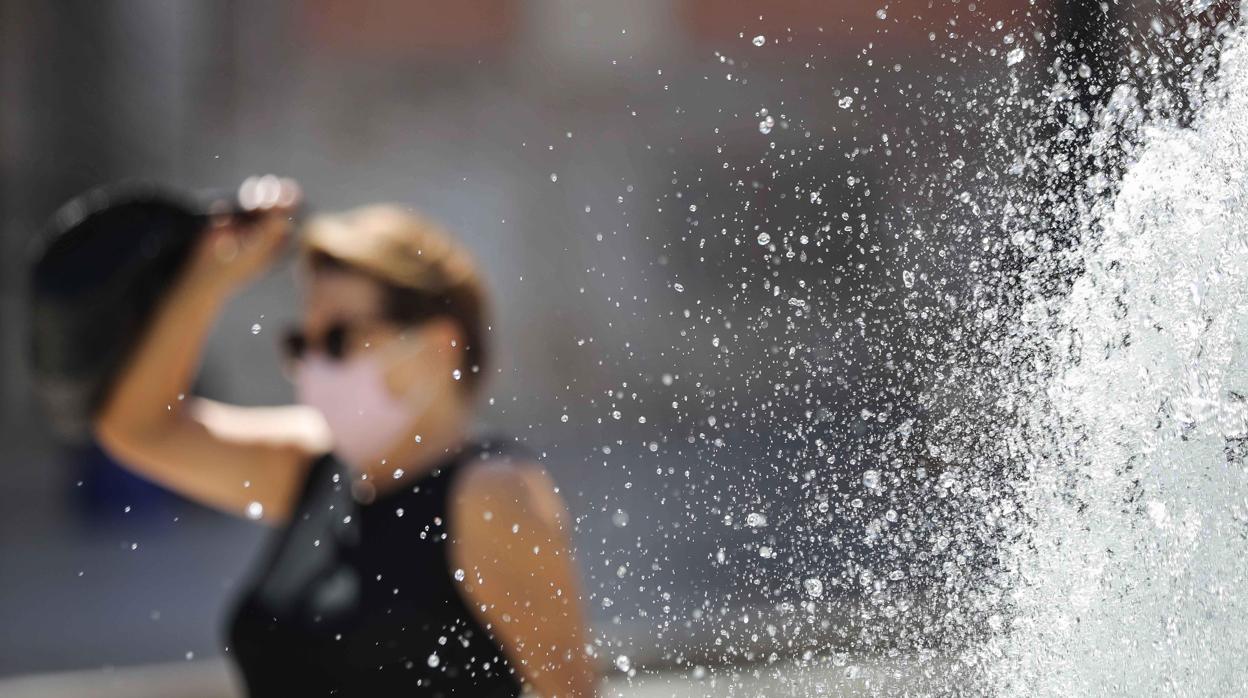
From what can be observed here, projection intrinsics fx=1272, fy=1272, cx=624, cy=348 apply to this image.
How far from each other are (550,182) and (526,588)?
7692mm

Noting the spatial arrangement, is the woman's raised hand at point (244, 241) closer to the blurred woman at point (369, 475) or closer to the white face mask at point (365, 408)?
the blurred woman at point (369, 475)

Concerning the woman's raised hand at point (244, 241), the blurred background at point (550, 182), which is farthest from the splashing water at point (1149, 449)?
the blurred background at point (550, 182)

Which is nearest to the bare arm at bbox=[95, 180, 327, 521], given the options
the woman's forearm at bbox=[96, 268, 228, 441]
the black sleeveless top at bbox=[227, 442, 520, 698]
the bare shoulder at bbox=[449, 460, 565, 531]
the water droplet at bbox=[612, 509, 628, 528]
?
the woman's forearm at bbox=[96, 268, 228, 441]

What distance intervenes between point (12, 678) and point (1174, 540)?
4.76 m

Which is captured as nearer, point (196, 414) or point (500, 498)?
point (500, 498)

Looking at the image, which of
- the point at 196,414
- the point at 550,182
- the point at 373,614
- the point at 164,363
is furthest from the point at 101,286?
the point at 550,182

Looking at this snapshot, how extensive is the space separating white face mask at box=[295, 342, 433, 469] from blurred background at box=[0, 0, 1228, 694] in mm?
3783

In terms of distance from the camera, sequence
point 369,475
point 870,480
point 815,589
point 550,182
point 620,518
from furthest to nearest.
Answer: point 550,182, point 620,518, point 815,589, point 870,480, point 369,475

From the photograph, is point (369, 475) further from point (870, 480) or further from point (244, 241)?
point (870, 480)

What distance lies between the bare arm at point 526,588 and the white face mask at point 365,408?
234mm

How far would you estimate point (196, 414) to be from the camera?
266 centimetres

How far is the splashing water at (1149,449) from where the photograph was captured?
6.09 ft

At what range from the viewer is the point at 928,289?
12.4 feet

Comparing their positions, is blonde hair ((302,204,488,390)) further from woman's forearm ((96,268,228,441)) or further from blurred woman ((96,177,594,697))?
woman's forearm ((96,268,228,441))
